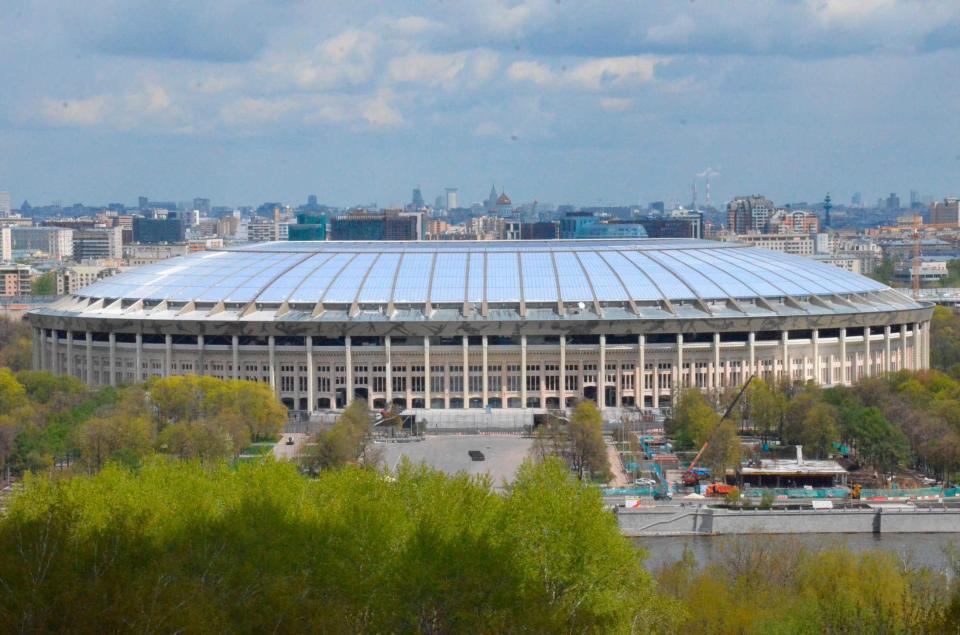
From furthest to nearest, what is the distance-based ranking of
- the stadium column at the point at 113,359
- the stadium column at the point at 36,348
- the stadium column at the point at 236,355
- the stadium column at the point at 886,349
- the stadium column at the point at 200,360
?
the stadium column at the point at 36,348 → the stadium column at the point at 886,349 → the stadium column at the point at 113,359 → the stadium column at the point at 200,360 → the stadium column at the point at 236,355

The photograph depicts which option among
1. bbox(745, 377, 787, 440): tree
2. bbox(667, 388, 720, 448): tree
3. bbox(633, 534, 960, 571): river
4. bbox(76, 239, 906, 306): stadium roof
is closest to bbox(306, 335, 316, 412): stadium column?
bbox(76, 239, 906, 306): stadium roof

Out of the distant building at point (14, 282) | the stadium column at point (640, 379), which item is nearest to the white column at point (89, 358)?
the stadium column at point (640, 379)

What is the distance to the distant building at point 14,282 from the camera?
566ft

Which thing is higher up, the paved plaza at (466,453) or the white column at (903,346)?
the white column at (903,346)

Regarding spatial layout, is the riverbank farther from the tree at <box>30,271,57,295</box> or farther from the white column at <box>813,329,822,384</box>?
the tree at <box>30,271,57,295</box>

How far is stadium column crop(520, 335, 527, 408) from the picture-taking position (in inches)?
3100

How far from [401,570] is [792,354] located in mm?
50104

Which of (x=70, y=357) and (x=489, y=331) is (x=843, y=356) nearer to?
(x=489, y=331)

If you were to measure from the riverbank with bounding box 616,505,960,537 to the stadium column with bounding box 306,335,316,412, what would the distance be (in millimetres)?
26263

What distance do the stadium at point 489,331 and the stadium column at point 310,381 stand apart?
10cm

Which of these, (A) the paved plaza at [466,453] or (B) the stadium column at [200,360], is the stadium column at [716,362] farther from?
(B) the stadium column at [200,360]

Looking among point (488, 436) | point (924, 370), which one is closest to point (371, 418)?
point (488, 436)

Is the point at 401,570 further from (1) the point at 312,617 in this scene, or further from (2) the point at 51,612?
(2) the point at 51,612

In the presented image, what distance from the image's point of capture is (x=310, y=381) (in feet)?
261
